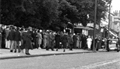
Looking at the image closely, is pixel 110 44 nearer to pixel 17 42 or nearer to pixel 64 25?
pixel 64 25

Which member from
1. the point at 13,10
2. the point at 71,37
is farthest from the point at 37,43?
the point at 13,10

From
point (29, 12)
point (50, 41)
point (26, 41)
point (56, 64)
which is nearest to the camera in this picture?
point (56, 64)

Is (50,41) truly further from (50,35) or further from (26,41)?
(26,41)

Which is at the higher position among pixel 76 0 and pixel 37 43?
pixel 76 0

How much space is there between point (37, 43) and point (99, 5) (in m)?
23.5

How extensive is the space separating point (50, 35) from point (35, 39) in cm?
138

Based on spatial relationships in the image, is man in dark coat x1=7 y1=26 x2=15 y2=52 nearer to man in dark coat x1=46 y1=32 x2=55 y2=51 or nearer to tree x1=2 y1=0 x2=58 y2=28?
man in dark coat x1=46 y1=32 x2=55 y2=51

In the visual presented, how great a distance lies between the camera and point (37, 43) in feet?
96.5

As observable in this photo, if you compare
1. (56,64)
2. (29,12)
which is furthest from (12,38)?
(29,12)

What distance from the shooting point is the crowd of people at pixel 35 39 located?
22.4 m

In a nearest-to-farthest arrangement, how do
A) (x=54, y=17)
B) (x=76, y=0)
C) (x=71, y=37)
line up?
(x=71, y=37) < (x=54, y=17) < (x=76, y=0)

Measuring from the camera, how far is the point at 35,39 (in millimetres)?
28703

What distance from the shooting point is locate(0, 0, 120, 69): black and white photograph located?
73.1 feet

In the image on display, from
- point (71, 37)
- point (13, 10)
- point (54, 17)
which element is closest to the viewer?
point (71, 37)
